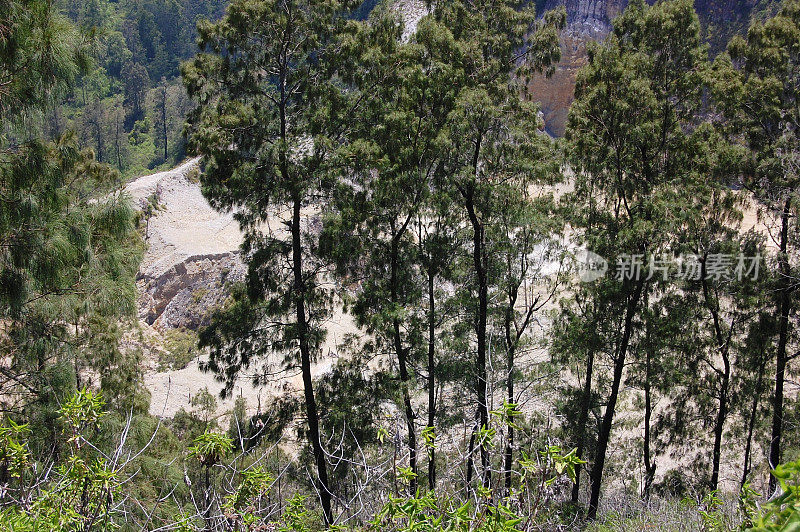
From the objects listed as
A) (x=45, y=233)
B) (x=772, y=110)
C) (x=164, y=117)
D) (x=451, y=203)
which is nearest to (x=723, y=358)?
(x=772, y=110)

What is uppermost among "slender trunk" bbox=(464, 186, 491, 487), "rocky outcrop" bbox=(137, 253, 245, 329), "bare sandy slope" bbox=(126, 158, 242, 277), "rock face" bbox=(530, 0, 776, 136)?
"rock face" bbox=(530, 0, 776, 136)

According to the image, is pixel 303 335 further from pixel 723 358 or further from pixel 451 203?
pixel 723 358

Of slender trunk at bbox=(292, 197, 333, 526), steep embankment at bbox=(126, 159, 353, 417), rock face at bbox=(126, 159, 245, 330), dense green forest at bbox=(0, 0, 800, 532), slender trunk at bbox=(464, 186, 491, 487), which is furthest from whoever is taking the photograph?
rock face at bbox=(126, 159, 245, 330)

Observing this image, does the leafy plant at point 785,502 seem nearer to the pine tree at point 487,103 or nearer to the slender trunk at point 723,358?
the pine tree at point 487,103

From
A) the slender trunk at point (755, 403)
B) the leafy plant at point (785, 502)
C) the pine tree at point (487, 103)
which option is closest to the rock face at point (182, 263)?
the pine tree at point (487, 103)

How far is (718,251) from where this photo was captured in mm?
10984

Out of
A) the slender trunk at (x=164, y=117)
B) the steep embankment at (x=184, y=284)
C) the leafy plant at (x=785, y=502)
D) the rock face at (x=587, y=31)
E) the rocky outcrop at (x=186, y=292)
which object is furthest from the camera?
the slender trunk at (x=164, y=117)

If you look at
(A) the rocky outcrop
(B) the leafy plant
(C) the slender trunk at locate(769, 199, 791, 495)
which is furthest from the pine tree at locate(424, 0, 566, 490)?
(A) the rocky outcrop

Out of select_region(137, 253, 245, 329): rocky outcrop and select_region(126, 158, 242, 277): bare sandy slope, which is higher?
select_region(126, 158, 242, 277): bare sandy slope

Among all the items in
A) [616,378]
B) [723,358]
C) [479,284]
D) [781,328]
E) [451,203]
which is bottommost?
[723,358]

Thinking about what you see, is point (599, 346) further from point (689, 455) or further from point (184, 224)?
point (184, 224)

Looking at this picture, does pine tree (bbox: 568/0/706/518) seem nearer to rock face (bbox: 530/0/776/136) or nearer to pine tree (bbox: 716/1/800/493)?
pine tree (bbox: 716/1/800/493)

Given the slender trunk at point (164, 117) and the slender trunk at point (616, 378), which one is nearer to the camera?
the slender trunk at point (616, 378)

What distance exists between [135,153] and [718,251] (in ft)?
182
